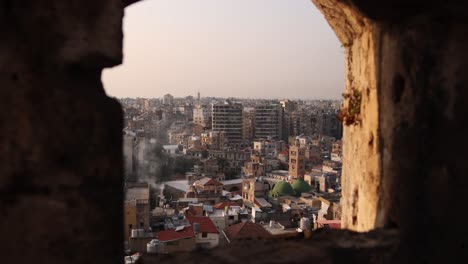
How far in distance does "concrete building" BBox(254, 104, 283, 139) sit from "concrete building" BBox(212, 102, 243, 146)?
283 cm

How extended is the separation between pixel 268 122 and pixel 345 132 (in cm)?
6046

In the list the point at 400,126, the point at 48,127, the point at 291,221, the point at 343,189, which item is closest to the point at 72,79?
the point at 48,127

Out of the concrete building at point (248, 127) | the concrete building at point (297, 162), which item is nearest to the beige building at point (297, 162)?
the concrete building at point (297, 162)

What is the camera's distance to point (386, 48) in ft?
7.82

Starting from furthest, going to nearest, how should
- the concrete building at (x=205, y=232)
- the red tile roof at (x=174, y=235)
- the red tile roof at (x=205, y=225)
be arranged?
the red tile roof at (x=205, y=225)
the concrete building at (x=205, y=232)
the red tile roof at (x=174, y=235)

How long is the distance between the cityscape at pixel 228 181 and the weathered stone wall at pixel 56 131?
2.41 ft

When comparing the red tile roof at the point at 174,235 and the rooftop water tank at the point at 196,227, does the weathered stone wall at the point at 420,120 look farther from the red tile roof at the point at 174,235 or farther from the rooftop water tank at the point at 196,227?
the rooftop water tank at the point at 196,227

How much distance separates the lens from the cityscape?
55.8 ft

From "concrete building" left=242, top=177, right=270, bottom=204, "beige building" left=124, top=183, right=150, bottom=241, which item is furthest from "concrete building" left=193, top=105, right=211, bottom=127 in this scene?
"beige building" left=124, top=183, right=150, bottom=241

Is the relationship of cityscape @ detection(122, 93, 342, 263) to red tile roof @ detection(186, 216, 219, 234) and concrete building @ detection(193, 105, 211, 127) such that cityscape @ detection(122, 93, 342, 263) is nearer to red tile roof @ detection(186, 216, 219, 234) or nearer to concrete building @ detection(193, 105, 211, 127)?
red tile roof @ detection(186, 216, 219, 234)

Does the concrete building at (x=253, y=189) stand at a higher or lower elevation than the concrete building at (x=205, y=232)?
lower

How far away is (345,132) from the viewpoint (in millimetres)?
3086

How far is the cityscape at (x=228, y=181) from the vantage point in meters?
17.0

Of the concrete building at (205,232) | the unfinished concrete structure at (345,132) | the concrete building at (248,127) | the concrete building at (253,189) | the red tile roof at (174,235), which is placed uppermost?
the unfinished concrete structure at (345,132)
